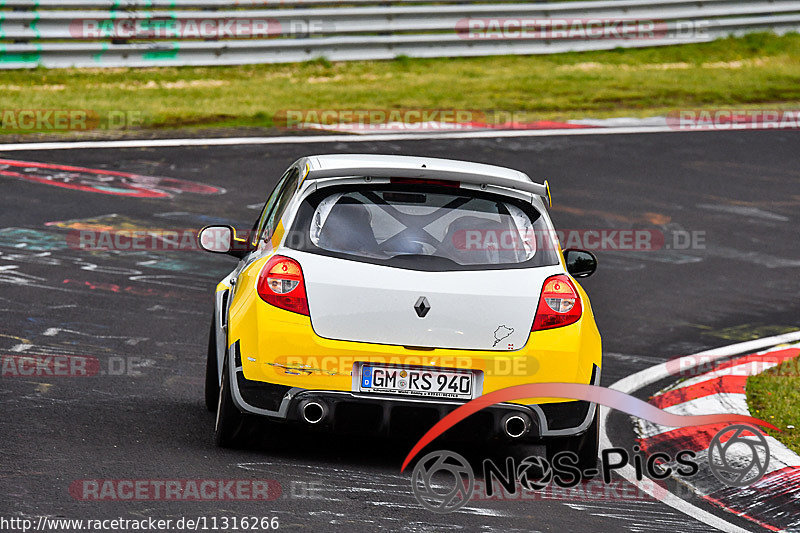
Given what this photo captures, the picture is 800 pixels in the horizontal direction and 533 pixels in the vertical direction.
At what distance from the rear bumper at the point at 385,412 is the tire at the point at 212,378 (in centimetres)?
109

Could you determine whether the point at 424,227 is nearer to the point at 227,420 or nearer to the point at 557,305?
the point at 557,305

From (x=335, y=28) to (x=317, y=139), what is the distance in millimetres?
5861

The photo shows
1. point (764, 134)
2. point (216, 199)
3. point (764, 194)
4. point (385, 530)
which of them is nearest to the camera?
point (385, 530)

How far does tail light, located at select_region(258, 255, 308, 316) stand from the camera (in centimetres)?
659

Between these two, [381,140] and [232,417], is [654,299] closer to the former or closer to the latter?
[232,417]

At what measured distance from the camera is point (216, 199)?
14336 mm

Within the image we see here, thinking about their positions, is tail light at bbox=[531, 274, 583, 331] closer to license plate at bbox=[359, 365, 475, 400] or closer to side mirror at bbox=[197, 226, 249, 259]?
license plate at bbox=[359, 365, 475, 400]

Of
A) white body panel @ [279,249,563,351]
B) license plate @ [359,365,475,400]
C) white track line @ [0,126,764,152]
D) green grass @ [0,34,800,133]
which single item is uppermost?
green grass @ [0,34,800,133]

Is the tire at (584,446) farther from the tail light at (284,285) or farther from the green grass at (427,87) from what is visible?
the green grass at (427,87)

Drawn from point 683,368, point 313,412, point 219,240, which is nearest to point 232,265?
point 683,368

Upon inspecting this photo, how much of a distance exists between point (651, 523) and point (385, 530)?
4.14ft

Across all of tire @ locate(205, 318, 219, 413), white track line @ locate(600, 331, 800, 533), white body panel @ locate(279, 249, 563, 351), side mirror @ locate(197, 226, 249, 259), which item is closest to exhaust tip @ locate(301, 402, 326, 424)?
white body panel @ locate(279, 249, 563, 351)

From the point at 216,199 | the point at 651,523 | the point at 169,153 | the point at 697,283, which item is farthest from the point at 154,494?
the point at 169,153

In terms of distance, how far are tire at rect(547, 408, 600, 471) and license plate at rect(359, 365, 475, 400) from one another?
26.3 inches
